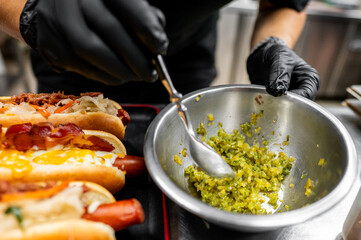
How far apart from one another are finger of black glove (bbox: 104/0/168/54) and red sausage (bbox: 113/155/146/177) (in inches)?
26.0

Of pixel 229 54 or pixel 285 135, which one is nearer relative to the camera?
pixel 285 135

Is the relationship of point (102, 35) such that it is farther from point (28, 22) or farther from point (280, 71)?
point (280, 71)

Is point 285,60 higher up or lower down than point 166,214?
higher up

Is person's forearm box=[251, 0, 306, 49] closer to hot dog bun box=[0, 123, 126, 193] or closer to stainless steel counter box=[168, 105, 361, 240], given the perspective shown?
stainless steel counter box=[168, 105, 361, 240]

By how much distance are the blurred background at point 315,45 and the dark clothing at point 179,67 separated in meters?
2.31

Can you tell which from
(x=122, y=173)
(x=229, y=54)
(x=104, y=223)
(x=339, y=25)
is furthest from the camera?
(x=229, y=54)

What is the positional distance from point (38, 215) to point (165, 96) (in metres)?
1.63

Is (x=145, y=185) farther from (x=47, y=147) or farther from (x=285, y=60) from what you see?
(x=285, y=60)

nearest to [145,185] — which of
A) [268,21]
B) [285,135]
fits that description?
[285,135]

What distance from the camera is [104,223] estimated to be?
1.07m

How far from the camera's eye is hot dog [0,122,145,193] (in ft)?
4.21

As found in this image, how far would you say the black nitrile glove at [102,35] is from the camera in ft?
3.26

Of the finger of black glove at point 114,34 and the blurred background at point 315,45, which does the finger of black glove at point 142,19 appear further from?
the blurred background at point 315,45

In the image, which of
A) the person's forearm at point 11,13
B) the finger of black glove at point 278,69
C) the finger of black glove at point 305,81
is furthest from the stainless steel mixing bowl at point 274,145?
the person's forearm at point 11,13
